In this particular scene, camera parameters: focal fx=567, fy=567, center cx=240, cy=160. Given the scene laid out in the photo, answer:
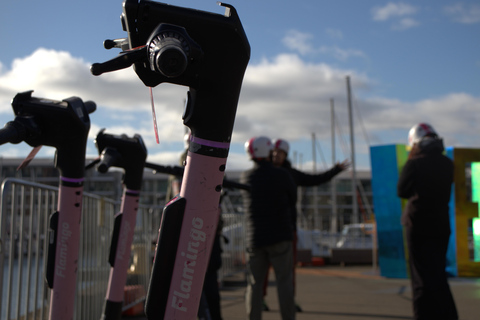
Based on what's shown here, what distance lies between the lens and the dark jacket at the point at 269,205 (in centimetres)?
545

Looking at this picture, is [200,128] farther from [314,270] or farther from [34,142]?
[314,270]

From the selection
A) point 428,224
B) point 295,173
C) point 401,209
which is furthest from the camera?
point 401,209

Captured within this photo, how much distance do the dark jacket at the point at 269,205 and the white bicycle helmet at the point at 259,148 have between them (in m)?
0.08

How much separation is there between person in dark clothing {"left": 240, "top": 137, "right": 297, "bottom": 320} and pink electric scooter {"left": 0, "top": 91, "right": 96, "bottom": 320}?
2686 mm

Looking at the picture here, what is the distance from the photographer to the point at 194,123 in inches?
71.9

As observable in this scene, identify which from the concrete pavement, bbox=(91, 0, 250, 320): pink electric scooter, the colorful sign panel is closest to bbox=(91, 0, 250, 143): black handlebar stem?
bbox=(91, 0, 250, 320): pink electric scooter

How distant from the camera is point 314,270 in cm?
1467

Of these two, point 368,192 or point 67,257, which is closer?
point 67,257

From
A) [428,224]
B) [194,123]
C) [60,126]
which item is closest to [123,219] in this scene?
[60,126]

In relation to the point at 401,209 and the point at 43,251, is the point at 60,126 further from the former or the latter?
the point at 401,209

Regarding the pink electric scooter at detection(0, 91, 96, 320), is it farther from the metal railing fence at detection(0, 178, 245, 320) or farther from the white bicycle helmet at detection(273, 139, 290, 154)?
the white bicycle helmet at detection(273, 139, 290, 154)

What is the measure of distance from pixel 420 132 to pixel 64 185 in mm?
3919

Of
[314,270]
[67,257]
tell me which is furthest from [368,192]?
[67,257]

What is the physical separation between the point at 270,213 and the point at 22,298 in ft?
8.05
